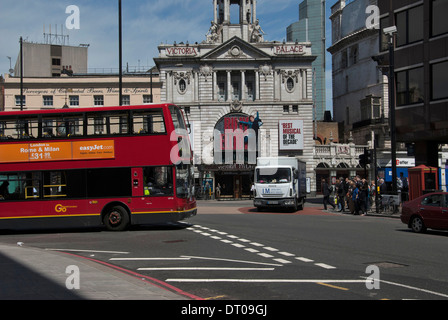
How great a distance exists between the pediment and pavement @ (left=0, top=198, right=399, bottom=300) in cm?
5181

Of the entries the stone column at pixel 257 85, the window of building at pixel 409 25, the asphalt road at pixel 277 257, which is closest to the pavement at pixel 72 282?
the asphalt road at pixel 277 257

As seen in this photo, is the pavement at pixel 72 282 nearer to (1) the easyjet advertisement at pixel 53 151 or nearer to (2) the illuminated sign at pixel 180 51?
(1) the easyjet advertisement at pixel 53 151

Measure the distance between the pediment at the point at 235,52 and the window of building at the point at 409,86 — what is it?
3180cm

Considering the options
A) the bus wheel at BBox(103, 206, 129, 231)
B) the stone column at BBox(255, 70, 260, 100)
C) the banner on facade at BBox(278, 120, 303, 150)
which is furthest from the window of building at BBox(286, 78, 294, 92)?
the bus wheel at BBox(103, 206, 129, 231)

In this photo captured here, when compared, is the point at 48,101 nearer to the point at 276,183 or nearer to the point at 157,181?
the point at 276,183

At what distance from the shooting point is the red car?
54.3ft

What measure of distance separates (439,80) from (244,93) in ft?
115

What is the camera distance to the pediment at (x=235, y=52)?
199 ft

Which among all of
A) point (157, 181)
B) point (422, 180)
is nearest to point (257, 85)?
point (422, 180)

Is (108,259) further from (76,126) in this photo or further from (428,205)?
(428,205)

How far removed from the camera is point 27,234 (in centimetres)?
1855

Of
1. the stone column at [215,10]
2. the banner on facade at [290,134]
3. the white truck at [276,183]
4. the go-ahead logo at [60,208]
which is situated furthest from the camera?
the stone column at [215,10]

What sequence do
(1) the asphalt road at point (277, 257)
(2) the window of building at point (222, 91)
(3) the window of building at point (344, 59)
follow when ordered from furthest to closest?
(3) the window of building at point (344, 59) < (2) the window of building at point (222, 91) < (1) the asphalt road at point (277, 257)
